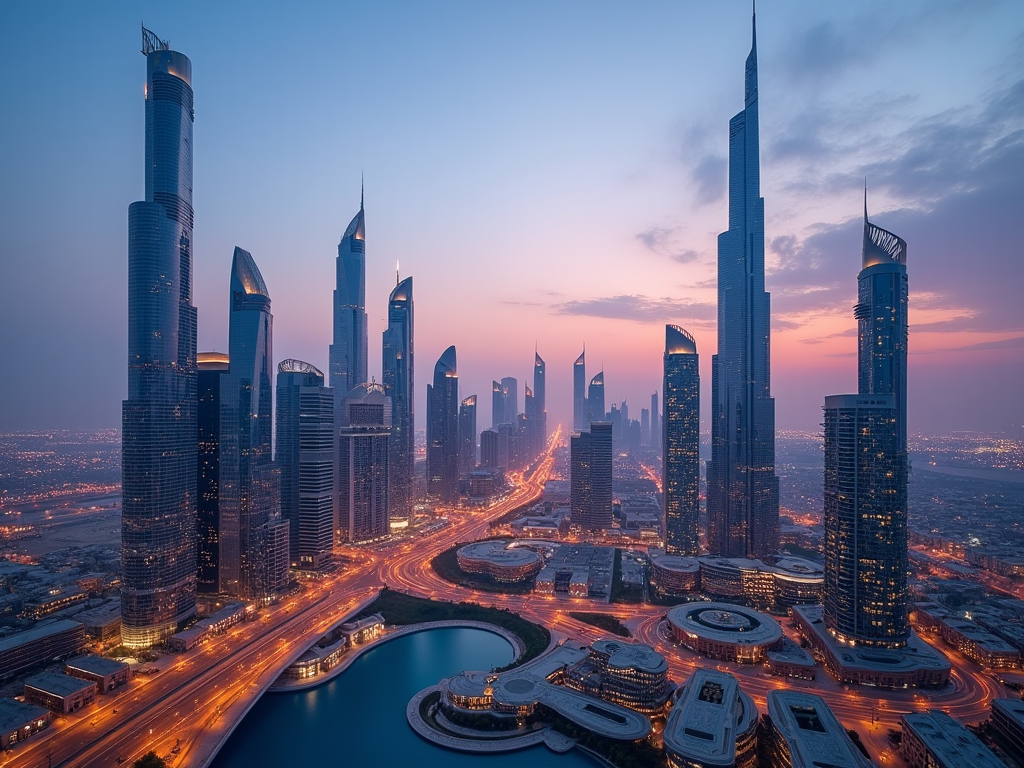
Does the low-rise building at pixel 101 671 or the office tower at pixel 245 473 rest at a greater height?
the office tower at pixel 245 473

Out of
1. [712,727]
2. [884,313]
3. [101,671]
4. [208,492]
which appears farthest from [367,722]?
[884,313]

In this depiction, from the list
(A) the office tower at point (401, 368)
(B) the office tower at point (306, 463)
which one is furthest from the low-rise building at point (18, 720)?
(A) the office tower at point (401, 368)

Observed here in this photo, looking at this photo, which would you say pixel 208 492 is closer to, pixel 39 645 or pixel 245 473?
pixel 245 473

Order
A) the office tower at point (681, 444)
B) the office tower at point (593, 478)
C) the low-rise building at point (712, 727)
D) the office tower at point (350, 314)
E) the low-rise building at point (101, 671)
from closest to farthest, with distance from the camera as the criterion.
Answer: the low-rise building at point (712, 727) < the low-rise building at point (101, 671) < the office tower at point (681, 444) < the office tower at point (593, 478) < the office tower at point (350, 314)

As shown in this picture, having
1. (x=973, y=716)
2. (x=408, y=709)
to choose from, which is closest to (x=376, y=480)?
(x=408, y=709)

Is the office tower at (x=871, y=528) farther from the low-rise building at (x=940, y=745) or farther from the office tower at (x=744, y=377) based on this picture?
the office tower at (x=744, y=377)

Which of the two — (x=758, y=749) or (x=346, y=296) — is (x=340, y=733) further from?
(x=346, y=296)
